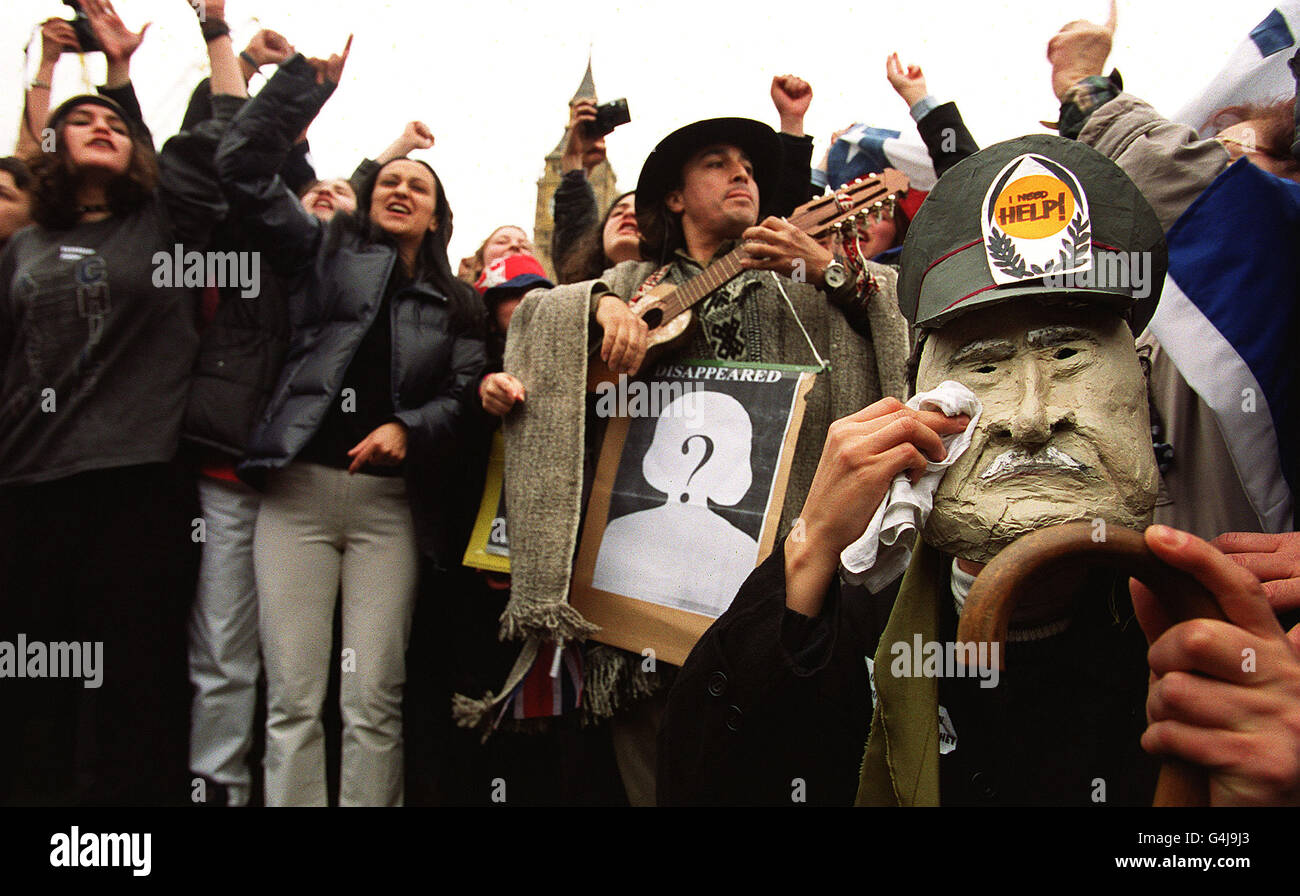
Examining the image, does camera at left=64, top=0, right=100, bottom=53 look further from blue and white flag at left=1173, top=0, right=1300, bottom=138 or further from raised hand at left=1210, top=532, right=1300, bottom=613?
raised hand at left=1210, top=532, right=1300, bottom=613

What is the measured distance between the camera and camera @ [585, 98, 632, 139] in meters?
3.60

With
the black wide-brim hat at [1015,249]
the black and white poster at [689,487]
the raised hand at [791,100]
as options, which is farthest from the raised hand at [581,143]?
the black wide-brim hat at [1015,249]

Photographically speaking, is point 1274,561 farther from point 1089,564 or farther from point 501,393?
point 501,393

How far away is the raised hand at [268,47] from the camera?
336cm

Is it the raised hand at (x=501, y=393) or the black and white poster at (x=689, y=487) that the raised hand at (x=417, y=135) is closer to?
the raised hand at (x=501, y=393)

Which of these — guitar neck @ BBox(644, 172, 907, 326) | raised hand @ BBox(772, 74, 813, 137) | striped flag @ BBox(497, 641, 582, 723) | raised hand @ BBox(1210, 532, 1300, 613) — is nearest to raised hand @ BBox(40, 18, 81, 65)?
guitar neck @ BBox(644, 172, 907, 326)

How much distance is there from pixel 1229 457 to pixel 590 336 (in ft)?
6.19

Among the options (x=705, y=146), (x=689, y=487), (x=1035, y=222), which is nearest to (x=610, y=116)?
(x=705, y=146)

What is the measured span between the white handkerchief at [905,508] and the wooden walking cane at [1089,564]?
0.59ft

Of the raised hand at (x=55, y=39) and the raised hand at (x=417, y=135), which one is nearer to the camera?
the raised hand at (x=55, y=39)

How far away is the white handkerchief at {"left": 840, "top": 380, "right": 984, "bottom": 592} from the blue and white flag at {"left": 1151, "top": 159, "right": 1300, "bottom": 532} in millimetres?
826

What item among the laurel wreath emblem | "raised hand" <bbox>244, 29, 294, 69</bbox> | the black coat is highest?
"raised hand" <bbox>244, 29, 294, 69</bbox>

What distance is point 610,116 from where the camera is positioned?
3.62 meters

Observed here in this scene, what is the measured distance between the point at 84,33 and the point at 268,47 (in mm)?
788
